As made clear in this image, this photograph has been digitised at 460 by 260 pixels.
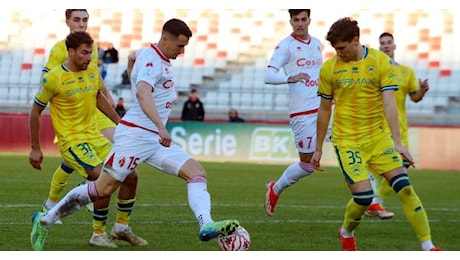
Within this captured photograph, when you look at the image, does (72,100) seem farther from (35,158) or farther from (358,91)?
(358,91)

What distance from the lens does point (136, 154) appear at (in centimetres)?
865

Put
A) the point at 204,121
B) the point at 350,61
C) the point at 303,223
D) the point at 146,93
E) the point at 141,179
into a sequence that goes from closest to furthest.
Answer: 1. the point at 146,93
2. the point at 350,61
3. the point at 303,223
4. the point at 141,179
5. the point at 204,121

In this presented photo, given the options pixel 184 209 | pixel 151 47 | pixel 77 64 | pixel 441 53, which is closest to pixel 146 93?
pixel 151 47

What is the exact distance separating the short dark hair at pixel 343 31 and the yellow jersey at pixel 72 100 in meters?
2.36

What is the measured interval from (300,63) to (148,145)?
3.79 m

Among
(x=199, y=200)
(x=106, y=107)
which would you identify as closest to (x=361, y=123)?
(x=199, y=200)

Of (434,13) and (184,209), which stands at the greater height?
(434,13)

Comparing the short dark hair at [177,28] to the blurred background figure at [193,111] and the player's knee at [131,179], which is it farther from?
the blurred background figure at [193,111]

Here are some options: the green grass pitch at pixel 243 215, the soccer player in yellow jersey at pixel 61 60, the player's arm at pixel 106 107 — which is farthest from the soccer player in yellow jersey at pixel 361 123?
the soccer player in yellow jersey at pixel 61 60

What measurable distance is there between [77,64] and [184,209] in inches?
155

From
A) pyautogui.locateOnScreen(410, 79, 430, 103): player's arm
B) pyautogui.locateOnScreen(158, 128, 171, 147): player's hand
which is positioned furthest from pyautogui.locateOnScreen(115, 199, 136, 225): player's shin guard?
pyautogui.locateOnScreen(410, 79, 430, 103): player's arm

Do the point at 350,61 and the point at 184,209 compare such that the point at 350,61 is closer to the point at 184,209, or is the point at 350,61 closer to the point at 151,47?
the point at 151,47

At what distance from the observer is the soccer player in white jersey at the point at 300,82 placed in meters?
12.1

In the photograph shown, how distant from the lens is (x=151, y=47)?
866 cm
